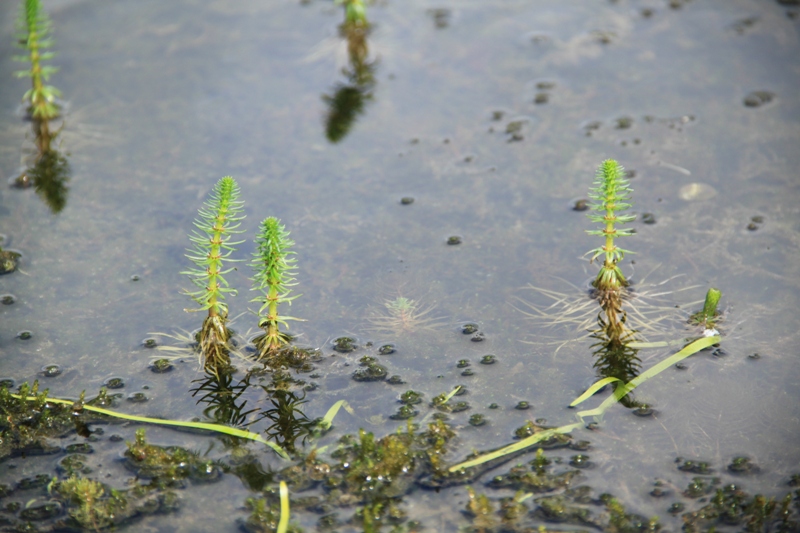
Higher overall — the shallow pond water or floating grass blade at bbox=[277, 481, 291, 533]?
the shallow pond water

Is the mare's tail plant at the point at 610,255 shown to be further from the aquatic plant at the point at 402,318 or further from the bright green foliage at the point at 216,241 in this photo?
the bright green foliage at the point at 216,241

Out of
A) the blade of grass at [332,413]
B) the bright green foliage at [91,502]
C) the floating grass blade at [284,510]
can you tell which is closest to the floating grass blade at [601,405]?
the blade of grass at [332,413]

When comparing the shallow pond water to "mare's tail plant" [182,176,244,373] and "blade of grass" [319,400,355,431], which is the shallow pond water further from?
"mare's tail plant" [182,176,244,373]

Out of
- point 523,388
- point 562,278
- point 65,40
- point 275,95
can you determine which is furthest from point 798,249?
point 65,40

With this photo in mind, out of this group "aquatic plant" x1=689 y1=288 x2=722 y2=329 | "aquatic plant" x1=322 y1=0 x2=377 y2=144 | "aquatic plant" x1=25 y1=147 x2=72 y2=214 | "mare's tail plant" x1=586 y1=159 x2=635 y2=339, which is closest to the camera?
"mare's tail plant" x1=586 y1=159 x2=635 y2=339

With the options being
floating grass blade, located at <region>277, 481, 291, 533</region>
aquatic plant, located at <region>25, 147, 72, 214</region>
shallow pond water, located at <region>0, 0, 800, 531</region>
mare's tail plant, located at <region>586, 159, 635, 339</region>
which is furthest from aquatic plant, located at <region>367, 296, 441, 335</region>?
aquatic plant, located at <region>25, 147, 72, 214</region>

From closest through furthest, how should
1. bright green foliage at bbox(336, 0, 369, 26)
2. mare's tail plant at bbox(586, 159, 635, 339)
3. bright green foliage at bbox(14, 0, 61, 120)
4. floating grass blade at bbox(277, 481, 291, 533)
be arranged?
floating grass blade at bbox(277, 481, 291, 533) → mare's tail plant at bbox(586, 159, 635, 339) → bright green foliage at bbox(14, 0, 61, 120) → bright green foliage at bbox(336, 0, 369, 26)

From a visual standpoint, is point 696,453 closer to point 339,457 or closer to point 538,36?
point 339,457

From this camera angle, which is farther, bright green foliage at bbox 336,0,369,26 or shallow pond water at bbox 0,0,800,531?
bright green foliage at bbox 336,0,369,26
